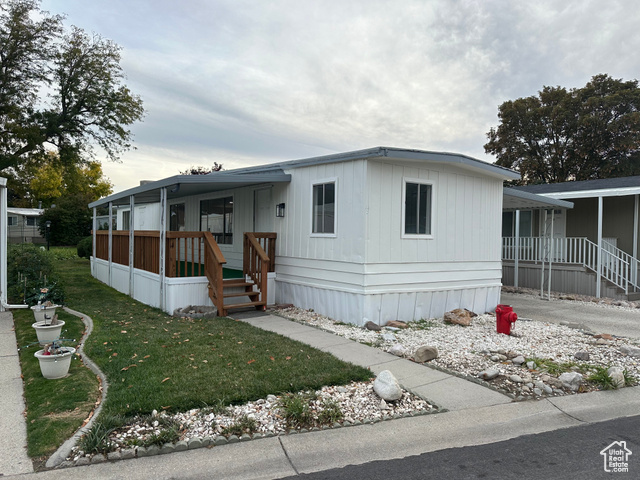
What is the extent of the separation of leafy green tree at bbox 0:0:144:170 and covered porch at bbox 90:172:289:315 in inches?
363

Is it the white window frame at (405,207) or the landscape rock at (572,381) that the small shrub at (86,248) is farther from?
the landscape rock at (572,381)

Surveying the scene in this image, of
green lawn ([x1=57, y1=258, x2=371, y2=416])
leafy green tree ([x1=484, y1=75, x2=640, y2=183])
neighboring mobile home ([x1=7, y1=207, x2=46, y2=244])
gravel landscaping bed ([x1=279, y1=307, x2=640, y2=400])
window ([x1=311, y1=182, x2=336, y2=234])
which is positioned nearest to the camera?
green lawn ([x1=57, y1=258, x2=371, y2=416])

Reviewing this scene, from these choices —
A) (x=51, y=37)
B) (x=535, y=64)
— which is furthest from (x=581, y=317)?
(x=51, y=37)

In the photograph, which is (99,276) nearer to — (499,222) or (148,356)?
(148,356)

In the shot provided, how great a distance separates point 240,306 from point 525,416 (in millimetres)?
5524

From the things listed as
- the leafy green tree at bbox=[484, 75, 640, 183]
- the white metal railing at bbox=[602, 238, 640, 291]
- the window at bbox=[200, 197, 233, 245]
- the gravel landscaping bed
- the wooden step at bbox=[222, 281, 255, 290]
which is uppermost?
the leafy green tree at bbox=[484, 75, 640, 183]

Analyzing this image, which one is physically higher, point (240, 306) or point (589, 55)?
point (589, 55)

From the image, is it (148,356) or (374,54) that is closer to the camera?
(148,356)

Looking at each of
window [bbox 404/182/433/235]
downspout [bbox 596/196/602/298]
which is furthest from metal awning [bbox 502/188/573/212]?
window [bbox 404/182/433/235]

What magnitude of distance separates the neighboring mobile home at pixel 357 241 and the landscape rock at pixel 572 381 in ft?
11.1

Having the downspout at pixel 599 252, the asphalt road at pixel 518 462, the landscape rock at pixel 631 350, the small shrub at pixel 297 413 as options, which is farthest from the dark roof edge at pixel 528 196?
the small shrub at pixel 297 413

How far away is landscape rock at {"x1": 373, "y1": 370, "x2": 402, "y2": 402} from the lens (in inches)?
164

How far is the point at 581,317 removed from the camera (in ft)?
29.7

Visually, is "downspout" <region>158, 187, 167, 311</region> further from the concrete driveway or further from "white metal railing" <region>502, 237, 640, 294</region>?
"white metal railing" <region>502, 237, 640, 294</region>
